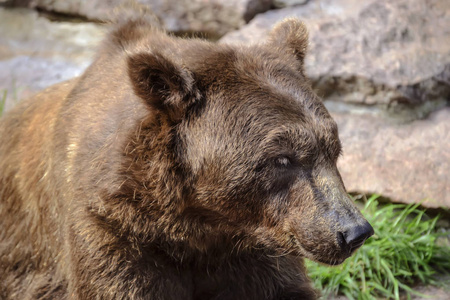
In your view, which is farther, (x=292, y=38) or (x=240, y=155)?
(x=292, y=38)

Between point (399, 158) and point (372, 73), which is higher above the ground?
point (372, 73)

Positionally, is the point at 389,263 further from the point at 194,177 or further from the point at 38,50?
the point at 38,50

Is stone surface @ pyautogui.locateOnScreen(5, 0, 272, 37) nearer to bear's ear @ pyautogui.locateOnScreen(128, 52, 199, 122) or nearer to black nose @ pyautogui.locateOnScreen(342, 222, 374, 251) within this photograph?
bear's ear @ pyautogui.locateOnScreen(128, 52, 199, 122)

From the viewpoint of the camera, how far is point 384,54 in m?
6.40

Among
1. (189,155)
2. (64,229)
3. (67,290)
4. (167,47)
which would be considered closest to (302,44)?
(167,47)

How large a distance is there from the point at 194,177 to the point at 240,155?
278 millimetres

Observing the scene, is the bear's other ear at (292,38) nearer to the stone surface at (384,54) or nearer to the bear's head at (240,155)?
the bear's head at (240,155)

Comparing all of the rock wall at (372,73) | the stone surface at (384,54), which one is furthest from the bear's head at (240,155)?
the stone surface at (384,54)

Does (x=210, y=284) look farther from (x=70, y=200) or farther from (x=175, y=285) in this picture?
(x=70, y=200)

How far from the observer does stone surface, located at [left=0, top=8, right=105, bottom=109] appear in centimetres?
742

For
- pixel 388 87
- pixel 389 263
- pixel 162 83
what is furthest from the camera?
pixel 388 87

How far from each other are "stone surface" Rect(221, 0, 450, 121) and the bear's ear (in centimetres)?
264

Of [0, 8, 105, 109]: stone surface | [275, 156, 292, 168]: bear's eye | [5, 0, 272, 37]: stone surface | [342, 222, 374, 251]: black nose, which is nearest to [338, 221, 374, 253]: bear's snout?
[342, 222, 374, 251]: black nose

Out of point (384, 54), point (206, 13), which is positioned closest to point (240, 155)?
point (384, 54)
